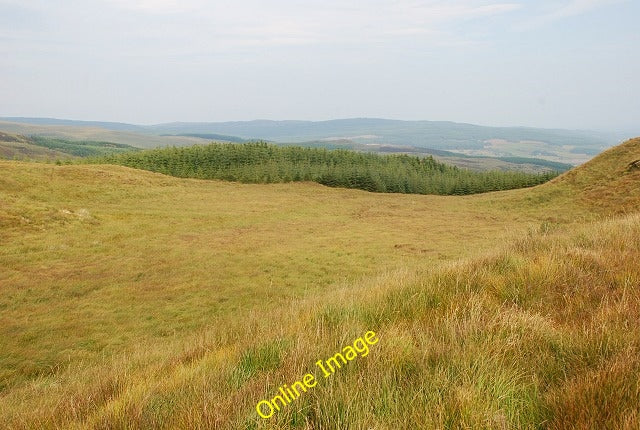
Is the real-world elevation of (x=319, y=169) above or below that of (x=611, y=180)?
below

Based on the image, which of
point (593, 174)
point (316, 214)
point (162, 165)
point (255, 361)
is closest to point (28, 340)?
point (255, 361)

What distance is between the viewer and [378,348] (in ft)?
9.86

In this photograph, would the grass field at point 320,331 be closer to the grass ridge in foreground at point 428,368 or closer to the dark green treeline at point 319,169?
the grass ridge in foreground at point 428,368

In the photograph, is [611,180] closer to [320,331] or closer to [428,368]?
[320,331]

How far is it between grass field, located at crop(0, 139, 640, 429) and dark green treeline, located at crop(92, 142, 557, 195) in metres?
40.5

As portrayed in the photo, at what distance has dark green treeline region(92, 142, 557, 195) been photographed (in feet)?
197

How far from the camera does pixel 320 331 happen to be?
12.6 ft

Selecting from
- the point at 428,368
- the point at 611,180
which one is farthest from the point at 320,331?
the point at 611,180

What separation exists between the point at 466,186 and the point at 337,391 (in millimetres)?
65996

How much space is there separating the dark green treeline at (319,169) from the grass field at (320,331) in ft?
133

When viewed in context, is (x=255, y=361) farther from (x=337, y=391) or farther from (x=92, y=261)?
(x=92, y=261)

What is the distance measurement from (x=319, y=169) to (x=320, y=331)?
6286 centimetres

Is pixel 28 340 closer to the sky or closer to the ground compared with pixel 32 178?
closer to the ground

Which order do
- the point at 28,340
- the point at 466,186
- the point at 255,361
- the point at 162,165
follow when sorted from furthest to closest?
the point at 162,165 < the point at 466,186 < the point at 28,340 < the point at 255,361
